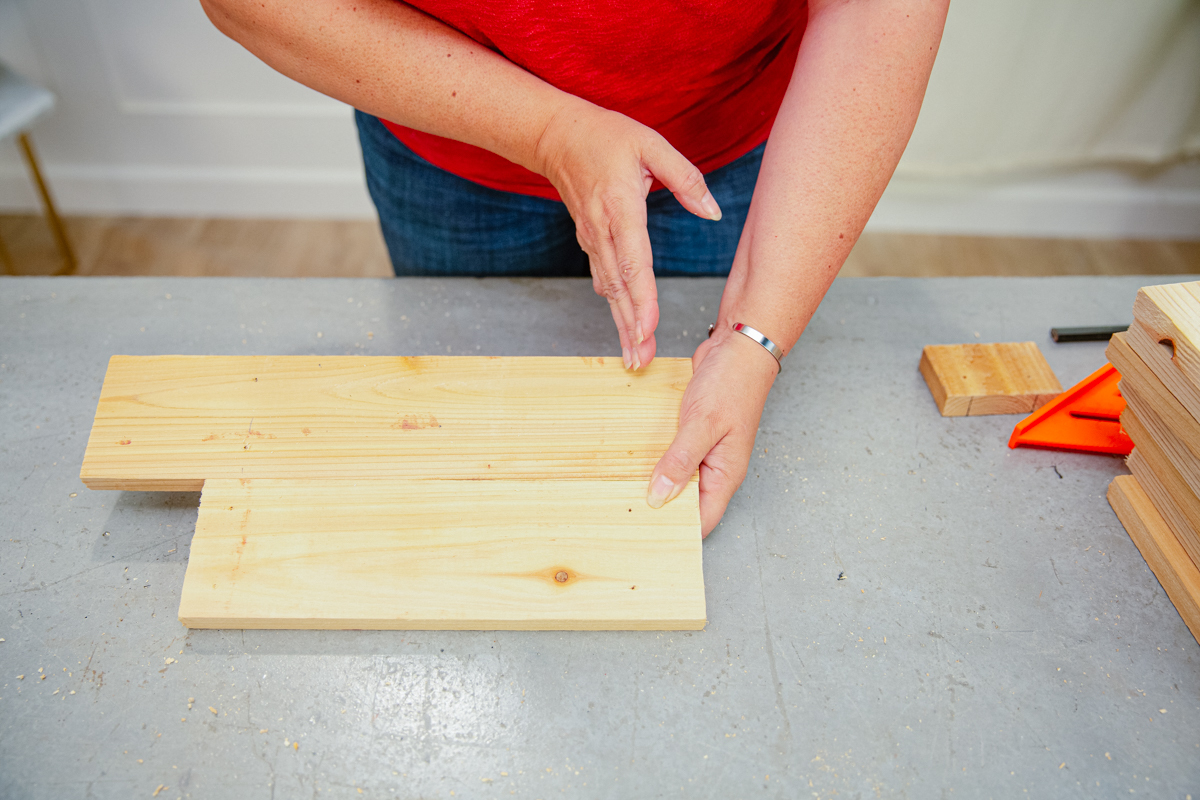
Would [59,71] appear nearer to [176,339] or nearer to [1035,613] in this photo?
[176,339]

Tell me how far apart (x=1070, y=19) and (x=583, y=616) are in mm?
2567

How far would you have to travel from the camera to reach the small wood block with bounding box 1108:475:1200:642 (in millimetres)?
796

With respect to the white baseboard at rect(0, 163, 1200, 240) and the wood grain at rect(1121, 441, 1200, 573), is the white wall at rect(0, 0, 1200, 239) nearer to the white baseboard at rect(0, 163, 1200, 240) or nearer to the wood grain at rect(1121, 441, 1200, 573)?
the white baseboard at rect(0, 163, 1200, 240)

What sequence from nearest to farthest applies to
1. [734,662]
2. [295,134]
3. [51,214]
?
[734,662]
[51,214]
[295,134]

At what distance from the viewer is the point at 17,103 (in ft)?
6.93

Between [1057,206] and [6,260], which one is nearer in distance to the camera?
[6,260]

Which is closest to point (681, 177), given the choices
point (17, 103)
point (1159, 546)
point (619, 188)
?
point (619, 188)

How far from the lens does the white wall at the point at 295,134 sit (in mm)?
2391

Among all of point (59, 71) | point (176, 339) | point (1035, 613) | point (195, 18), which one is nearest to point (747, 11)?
point (1035, 613)

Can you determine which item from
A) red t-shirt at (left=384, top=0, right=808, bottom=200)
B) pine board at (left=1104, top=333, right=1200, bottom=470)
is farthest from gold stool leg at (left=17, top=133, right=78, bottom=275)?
pine board at (left=1104, top=333, right=1200, bottom=470)


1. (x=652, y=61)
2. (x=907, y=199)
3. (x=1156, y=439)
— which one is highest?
(x=652, y=61)

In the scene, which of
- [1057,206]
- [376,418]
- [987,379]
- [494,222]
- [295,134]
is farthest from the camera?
[1057,206]

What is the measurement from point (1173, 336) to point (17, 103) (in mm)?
2685

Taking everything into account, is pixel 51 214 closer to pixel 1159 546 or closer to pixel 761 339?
pixel 761 339
